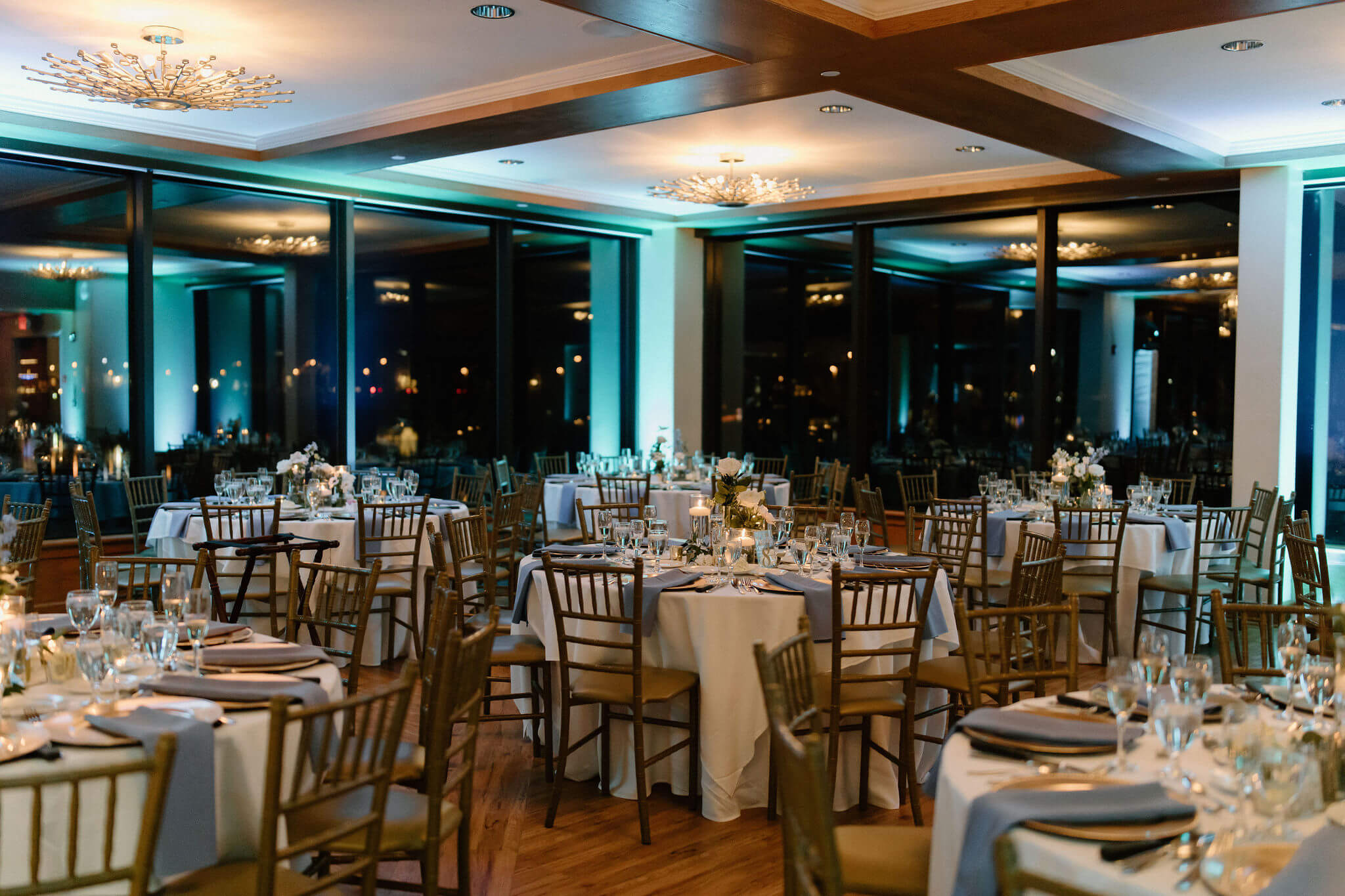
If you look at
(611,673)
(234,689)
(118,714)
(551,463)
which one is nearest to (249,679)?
(234,689)

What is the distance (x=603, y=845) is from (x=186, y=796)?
215cm

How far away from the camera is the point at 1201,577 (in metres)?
7.50

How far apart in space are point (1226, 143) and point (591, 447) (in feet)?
Result: 22.5

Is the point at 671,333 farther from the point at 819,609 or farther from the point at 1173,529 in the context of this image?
the point at 819,609

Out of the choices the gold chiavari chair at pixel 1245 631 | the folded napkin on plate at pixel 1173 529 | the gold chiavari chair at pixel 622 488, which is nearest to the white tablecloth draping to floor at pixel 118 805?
the gold chiavari chair at pixel 1245 631

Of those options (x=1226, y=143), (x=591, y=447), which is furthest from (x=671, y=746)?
(x=591, y=447)

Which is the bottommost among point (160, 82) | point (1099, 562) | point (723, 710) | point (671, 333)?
point (723, 710)

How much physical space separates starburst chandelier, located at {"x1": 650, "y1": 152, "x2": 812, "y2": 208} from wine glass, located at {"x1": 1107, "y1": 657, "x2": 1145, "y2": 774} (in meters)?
7.09

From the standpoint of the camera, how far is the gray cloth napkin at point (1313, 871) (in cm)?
190

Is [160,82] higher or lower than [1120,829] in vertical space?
higher

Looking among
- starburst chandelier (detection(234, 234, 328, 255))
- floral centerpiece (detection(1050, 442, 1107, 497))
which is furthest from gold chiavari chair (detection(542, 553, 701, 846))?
starburst chandelier (detection(234, 234, 328, 255))

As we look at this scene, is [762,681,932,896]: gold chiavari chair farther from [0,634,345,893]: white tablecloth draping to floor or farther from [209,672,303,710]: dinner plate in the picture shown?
[209,672,303,710]: dinner plate

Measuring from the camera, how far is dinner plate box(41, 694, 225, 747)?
270 cm

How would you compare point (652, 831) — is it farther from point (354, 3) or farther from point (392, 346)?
point (392, 346)
